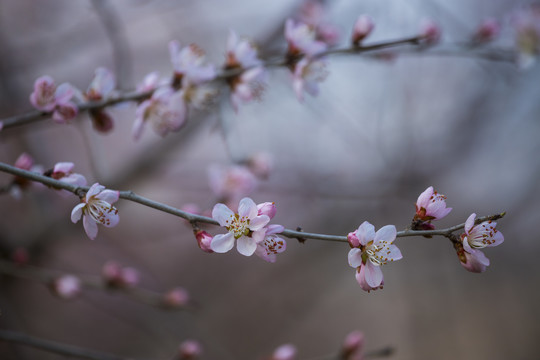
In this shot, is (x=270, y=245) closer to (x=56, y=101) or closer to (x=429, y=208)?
(x=429, y=208)

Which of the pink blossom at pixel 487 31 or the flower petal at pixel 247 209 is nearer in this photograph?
the flower petal at pixel 247 209

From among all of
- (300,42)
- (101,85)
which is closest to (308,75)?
(300,42)

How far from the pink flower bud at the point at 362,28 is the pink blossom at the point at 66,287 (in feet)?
3.58

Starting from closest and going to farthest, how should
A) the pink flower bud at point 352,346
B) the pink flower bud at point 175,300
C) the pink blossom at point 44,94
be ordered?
the pink blossom at point 44,94, the pink flower bud at point 352,346, the pink flower bud at point 175,300

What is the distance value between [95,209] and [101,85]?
1.21 ft

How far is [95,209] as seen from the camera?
0.75 metres

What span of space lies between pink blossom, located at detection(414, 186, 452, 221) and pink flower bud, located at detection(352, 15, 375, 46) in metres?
0.52

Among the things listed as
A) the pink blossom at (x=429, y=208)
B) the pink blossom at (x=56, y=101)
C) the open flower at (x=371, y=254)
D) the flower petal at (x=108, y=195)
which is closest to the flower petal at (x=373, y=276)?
the open flower at (x=371, y=254)

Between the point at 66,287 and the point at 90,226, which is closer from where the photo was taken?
the point at 90,226

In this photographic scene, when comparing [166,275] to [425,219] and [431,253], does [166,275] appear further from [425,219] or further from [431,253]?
[425,219]

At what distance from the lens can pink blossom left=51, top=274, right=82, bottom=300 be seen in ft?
4.42

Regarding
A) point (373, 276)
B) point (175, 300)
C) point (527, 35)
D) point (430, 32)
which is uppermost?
point (527, 35)

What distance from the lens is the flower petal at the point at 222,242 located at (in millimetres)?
712

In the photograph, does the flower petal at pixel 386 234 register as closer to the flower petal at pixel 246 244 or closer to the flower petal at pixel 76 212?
the flower petal at pixel 246 244
